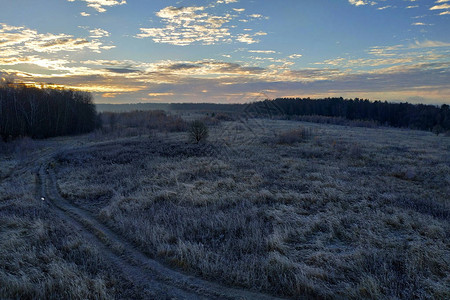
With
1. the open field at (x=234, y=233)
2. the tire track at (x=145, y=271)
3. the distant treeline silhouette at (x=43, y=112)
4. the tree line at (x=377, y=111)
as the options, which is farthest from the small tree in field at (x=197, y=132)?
the tree line at (x=377, y=111)

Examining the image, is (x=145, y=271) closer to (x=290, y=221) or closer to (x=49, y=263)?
(x=49, y=263)

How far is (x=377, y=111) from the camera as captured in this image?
8381cm

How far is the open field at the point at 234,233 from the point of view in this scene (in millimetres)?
4969

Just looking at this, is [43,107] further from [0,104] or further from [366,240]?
[366,240]

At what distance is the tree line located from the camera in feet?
232

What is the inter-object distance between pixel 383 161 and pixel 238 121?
103ft

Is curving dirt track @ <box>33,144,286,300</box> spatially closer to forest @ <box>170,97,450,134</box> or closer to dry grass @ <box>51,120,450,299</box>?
dry grass @ <box>51,120,450,299</box>

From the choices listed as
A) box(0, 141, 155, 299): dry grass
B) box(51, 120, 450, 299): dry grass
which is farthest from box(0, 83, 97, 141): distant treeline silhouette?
box(0, 141, 155, 299): dry grass

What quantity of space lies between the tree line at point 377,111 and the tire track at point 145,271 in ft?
189

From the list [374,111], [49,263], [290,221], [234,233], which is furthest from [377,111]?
[49,263]

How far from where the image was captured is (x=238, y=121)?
47375 millimetres

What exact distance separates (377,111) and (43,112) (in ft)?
279

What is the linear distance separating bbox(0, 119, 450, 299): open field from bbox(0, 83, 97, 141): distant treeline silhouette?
96.9 ft

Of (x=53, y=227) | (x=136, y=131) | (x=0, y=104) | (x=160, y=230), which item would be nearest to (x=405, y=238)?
(x=160, y=230)
